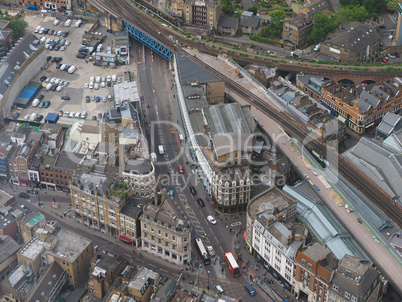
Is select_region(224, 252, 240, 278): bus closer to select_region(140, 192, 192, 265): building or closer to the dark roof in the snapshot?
select_region(140, 192, 192, 265): building

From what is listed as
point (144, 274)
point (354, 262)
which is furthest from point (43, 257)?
point (354, 262)

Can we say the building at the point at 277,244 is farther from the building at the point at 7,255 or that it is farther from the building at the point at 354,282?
the building at the point at 7,255

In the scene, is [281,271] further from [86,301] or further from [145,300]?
[86,301]

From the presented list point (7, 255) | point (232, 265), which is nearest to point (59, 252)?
point (7, 255)

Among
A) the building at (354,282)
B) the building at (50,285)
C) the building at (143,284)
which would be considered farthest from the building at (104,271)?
the building at (354,282)

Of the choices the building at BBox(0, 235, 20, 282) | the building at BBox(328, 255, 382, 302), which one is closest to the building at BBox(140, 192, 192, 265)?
the building at BBox(0, 235, 20, 282)

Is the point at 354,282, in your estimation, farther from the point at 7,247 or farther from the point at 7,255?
the point at 7,247
